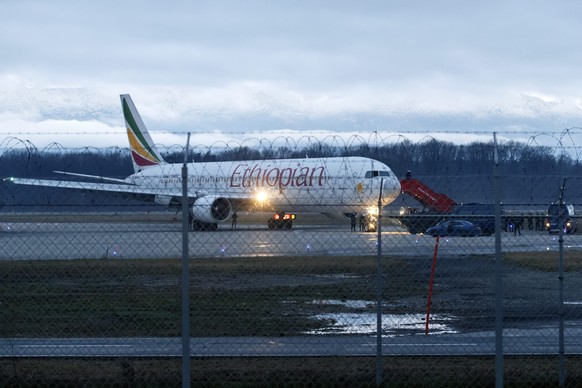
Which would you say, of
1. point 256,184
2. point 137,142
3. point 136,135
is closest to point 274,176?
point 256,184

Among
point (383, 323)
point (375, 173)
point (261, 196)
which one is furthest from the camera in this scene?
point (261, 196)

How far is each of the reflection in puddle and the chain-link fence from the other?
0.13 feet

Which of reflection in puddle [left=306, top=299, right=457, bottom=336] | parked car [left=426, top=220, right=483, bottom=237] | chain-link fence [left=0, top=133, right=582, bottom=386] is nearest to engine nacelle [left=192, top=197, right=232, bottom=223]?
parked car [left=426, top=220, right=483, bottom=237]

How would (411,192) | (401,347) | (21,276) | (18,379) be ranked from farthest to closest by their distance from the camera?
(411,192), (21,276), (401,347), (18,379)

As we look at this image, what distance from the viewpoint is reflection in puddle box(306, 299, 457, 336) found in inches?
574

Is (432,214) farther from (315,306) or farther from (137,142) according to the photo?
(137,142)

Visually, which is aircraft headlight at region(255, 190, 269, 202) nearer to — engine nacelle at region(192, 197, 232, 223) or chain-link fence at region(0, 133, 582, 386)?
→ engine nacelle at region(192, 197, 232, 223)

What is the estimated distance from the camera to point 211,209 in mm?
44250

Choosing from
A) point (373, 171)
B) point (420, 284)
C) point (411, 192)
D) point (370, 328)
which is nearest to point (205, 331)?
point (370, 328)

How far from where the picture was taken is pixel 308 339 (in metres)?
13.7

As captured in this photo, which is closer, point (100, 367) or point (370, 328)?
point (100, 367)

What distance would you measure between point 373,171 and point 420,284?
78.9ft

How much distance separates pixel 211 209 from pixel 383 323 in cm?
2935

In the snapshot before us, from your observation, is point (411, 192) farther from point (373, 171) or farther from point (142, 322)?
point (142, 322)
